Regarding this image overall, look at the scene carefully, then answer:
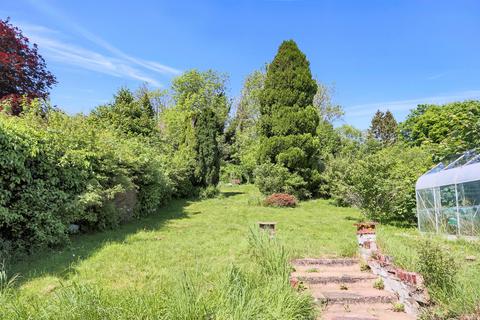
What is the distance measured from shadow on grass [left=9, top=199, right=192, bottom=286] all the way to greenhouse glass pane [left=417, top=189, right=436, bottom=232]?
24.7 ft

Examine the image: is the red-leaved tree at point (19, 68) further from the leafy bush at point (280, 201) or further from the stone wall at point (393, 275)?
the stone wall at point (393, 275)

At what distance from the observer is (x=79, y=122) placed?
27.8ft

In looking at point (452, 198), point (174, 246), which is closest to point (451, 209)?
point (452, 198)

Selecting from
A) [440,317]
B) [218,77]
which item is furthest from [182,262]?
[218,77]

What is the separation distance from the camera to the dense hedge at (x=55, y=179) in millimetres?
5645

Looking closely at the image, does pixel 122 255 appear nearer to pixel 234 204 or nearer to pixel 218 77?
pixel 234 204

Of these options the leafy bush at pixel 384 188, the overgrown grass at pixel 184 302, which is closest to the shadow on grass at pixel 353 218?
the leafy bush at pixel 384 188

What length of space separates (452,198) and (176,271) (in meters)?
7.75

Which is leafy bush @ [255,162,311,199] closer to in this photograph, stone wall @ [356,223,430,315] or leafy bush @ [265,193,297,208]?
leafy bush @ [265,193,297,208]

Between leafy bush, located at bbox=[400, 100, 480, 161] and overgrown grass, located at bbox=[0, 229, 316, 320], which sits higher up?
leafy bush, located at bbox=[400, 100, 480, 161]

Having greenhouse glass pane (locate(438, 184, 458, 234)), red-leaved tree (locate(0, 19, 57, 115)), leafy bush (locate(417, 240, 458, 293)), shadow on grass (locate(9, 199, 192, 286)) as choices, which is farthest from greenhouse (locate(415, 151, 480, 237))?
red-leaved tree (locate(0, 19, 57, 115))

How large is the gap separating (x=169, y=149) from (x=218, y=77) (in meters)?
19.7

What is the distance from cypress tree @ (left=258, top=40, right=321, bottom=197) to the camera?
52.6 feet

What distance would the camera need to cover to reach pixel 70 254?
603 centimetres
